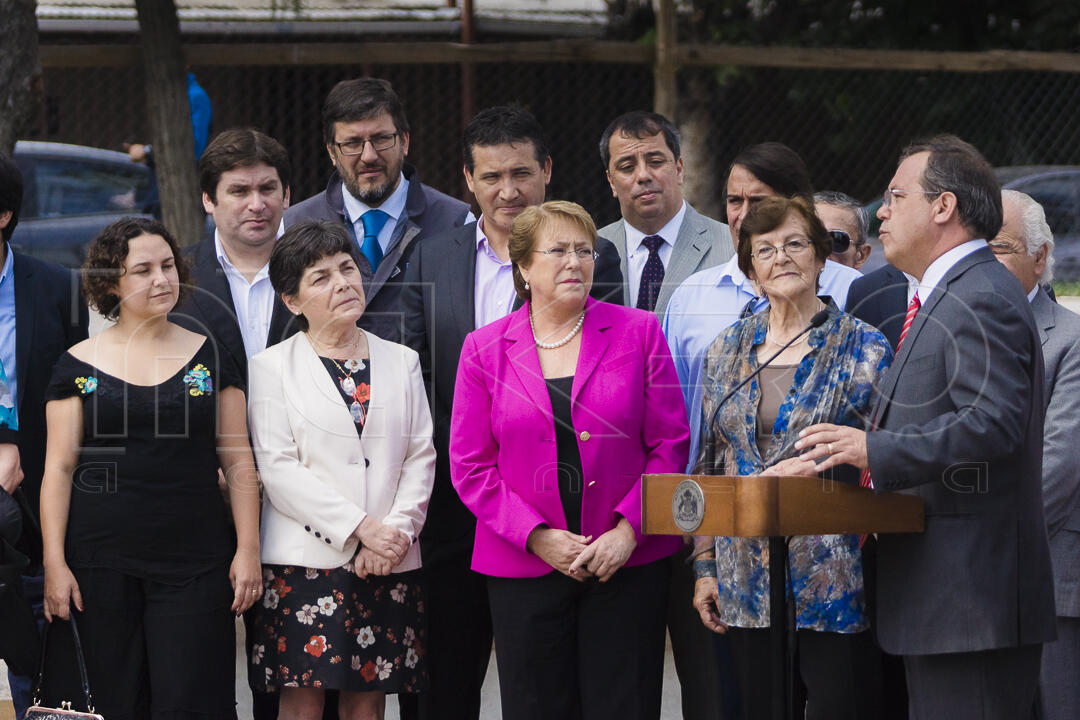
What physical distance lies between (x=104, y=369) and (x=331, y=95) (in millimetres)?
1500

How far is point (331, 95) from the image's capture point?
4.88m

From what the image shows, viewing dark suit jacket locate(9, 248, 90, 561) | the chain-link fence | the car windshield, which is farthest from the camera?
the car windshield

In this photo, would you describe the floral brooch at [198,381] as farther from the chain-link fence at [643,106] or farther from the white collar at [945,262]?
Result: the chain-link fence at [643,106]

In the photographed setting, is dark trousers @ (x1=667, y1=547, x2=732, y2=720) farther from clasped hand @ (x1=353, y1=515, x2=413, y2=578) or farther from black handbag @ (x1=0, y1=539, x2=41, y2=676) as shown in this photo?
black handbag @ (x1=0, y1=539, x2=41, y2=676)

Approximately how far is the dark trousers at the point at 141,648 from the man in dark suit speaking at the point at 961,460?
1.90 metres

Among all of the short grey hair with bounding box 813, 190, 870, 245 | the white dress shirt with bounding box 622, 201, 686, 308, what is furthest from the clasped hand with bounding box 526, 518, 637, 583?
the short grey hair with bounding box 813, 190, 870, 245

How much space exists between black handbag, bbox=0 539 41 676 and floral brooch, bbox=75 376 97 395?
510 mm

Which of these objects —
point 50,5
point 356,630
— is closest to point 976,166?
point 356,630

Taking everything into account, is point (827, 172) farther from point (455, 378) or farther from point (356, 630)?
point (356, 630)

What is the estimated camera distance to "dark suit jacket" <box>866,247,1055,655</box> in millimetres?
3160

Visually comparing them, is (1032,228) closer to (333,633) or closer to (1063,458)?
(1063,458)

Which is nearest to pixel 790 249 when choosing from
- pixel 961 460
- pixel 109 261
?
pixel 961 460

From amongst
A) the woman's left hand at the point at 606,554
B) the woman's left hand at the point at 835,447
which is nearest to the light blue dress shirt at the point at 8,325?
the woman's left hand at the point at 606,554

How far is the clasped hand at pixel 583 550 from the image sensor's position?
368 cm
